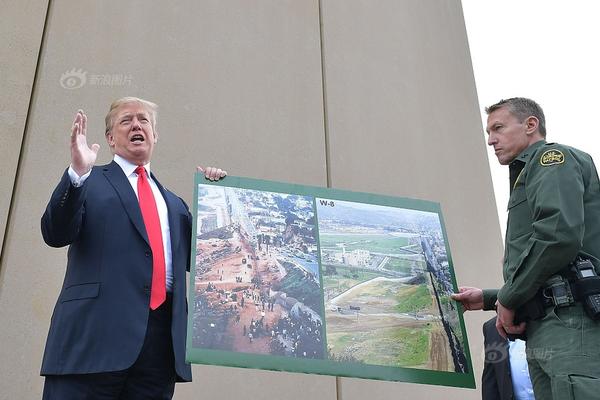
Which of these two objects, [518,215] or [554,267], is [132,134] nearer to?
[518,215]

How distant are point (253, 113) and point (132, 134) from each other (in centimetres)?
144

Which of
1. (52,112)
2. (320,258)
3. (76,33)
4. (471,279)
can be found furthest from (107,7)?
(471,279)

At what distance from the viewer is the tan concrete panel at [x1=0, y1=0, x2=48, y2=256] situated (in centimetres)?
315

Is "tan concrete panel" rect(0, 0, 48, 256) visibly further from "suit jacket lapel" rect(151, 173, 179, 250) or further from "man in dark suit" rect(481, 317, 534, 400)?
"man in dark suit" rect(481, 317, 534, 400)

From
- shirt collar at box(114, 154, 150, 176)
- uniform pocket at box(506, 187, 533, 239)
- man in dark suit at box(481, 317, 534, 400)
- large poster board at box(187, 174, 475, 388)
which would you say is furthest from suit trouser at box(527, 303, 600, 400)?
shirt collar at box(114, 154, 150, 176)

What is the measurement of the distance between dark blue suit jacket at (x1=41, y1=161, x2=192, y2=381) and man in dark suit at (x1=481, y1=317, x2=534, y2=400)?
1.60 m

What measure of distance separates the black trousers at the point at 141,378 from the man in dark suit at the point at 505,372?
1640 millimetres

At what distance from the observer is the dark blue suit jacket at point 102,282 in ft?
6.39

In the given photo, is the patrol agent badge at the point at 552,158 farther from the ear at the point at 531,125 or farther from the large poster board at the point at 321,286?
the large poster board at the point at 321,286

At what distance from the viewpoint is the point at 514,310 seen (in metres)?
2.13

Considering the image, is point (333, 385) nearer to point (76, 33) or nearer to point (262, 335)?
point (262, 335)

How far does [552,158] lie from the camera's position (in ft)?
7.08

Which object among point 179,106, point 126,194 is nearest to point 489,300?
point 126,194

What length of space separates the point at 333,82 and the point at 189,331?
2.41 meters
